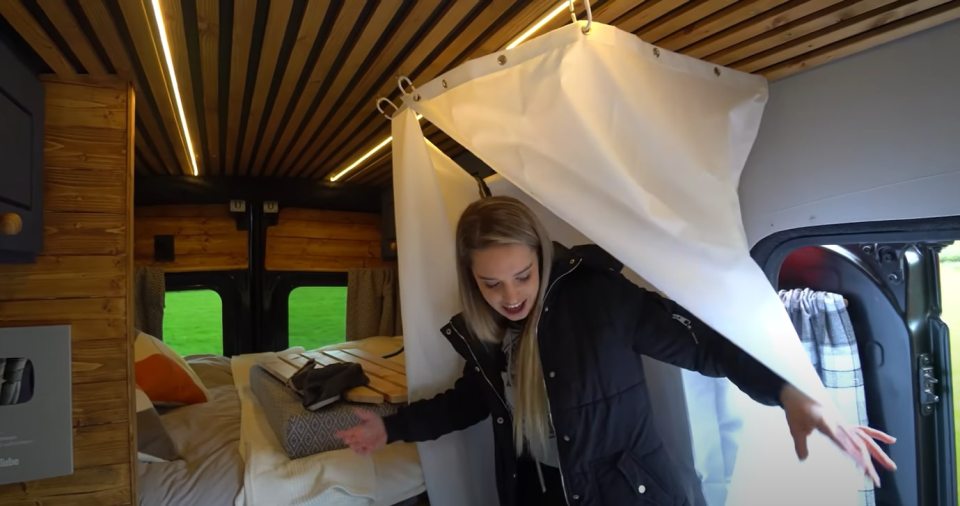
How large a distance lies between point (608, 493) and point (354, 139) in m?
2.17

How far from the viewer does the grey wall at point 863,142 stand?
1.18 m

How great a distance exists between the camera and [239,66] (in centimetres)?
164

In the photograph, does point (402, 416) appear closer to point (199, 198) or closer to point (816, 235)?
point (816, 235)

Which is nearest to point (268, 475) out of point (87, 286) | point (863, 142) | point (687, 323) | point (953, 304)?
point (87, 286)

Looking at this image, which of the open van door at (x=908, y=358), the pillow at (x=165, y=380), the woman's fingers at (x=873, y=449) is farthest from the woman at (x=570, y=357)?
the pillow at (x=165, y=380)

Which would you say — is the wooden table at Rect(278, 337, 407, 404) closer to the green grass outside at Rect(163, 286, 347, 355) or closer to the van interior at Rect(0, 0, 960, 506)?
the van interior at Rect(0, 0, 960, 506)

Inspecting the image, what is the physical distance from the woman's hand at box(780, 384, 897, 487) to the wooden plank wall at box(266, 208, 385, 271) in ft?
12.9

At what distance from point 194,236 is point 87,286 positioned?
10.1ft

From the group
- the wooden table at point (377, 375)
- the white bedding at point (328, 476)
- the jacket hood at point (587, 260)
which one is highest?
the jacket hood at point (587, 260)

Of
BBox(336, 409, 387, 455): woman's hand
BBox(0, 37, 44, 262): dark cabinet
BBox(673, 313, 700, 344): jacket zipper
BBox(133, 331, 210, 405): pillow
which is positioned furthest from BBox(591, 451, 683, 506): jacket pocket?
BBox(133, 331, 210, 405): pillow

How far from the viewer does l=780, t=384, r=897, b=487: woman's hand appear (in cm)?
86

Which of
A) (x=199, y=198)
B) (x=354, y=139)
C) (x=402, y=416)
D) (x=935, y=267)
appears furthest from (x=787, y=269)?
(x=199, y=198)

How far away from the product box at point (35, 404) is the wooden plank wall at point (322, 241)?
3.12 m

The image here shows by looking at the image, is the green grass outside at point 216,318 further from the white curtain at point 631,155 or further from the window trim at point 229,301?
the white curtain at point 631,155
